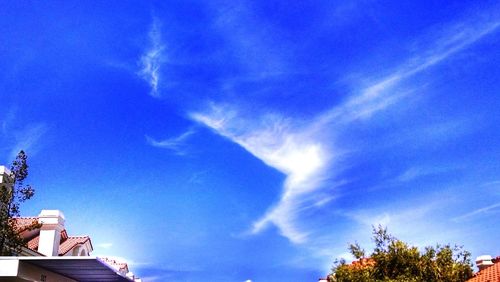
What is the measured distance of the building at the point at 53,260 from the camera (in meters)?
16.1

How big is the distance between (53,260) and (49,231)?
1196 centimetres

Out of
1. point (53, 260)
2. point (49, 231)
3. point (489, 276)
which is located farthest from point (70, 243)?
point (489, 276)

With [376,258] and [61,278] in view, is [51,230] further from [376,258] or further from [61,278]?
[376,258]

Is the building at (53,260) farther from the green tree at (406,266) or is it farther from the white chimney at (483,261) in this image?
the white chimney at (483,261)

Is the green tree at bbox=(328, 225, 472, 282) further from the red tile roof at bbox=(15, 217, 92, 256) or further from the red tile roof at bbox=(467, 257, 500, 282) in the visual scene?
the red tile roof at bbox=(15, 217, 92, 256)

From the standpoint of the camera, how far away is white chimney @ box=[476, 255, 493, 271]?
103 feet

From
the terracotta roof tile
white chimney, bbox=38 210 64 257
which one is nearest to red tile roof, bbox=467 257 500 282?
white chimney, bbox=38 210 64 257

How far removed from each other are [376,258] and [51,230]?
16478 millimetres

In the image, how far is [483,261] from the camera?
1245 inches

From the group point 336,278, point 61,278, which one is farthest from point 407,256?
point 61,278

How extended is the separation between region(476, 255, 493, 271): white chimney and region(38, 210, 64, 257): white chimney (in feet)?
77.7

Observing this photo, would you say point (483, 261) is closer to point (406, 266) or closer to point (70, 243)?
point (406, 266)

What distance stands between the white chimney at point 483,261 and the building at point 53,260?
20.4 meters

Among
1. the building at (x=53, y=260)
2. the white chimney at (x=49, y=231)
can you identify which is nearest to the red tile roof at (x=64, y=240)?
the building at (x=53, y=260)
